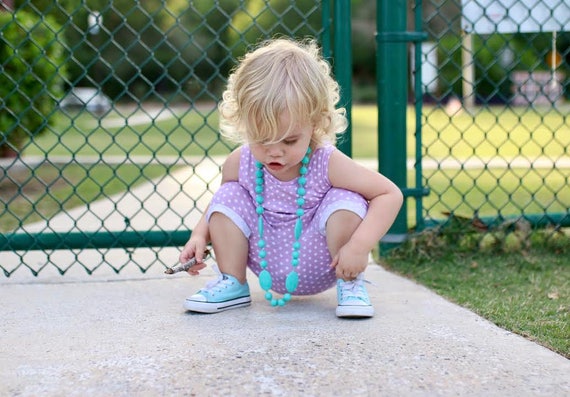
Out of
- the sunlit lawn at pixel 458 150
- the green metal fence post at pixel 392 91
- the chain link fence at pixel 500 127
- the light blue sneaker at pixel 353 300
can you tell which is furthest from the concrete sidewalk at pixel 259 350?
the chain link fence at pixel 500 127

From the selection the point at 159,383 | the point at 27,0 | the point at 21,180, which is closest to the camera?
the point at 159,383

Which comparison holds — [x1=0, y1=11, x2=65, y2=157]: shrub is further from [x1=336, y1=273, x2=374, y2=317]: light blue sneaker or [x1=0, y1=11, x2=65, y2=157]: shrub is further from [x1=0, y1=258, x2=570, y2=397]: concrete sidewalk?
[x1=336, y1=273, x2=374, y2=317]: light blue sneaker

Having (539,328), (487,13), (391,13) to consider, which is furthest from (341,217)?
(487,13)

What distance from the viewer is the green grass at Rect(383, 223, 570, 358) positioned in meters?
2.62

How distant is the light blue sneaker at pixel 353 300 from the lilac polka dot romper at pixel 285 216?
88mm

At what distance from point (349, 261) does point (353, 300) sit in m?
0.13

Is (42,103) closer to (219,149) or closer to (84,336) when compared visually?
(219,149)

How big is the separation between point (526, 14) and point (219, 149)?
5.91 metres

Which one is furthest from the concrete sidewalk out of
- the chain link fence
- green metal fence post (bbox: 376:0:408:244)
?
the chain link fence

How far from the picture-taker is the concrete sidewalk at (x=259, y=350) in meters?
2.04

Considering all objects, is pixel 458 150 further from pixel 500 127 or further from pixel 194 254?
pixel 194 254

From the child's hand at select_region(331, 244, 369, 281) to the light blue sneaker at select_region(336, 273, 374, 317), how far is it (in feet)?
0.23

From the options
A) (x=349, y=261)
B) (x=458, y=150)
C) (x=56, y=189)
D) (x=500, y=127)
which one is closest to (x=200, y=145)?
(x=56, y=189)

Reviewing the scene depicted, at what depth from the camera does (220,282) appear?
2793 mm
